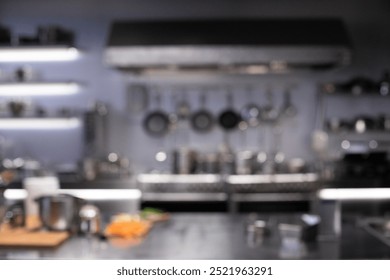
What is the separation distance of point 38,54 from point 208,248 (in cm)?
325

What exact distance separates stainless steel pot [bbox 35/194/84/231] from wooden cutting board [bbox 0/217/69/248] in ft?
0.11

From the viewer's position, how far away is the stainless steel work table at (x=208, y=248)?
1971mm

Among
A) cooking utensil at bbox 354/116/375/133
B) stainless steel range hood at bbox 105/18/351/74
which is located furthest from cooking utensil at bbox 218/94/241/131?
cooking utensil at bbox 354/116/375/133

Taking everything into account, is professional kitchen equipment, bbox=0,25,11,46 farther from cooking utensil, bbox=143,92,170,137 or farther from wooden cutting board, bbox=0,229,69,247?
wooden cutting board, bbox=0,229,69,247

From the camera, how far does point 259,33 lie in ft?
14.1

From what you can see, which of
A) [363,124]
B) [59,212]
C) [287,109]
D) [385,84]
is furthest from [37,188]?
[385,84]

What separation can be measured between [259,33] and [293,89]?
86 cm

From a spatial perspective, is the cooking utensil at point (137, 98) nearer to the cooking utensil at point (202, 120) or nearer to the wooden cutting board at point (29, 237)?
the cooking utensil at point (202, 120)

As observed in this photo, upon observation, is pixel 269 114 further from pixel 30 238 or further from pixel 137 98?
pixel 30 238

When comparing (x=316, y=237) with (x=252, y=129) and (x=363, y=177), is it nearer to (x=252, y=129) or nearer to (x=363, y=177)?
(x=363, y=177)

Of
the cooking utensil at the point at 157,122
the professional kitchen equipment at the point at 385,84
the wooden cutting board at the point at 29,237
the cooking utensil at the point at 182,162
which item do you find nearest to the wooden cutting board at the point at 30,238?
the wooden cutting board at the point at 29,237

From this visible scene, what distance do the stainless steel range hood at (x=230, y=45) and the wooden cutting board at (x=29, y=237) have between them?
1996 millimetres

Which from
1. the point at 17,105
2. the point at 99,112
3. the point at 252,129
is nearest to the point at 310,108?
the point at 252,129
